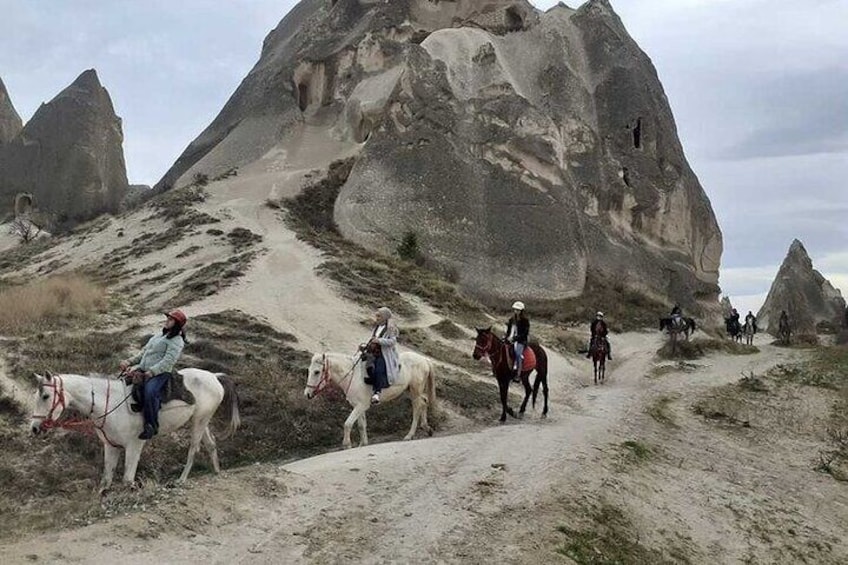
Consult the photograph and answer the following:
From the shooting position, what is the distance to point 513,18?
49.8m

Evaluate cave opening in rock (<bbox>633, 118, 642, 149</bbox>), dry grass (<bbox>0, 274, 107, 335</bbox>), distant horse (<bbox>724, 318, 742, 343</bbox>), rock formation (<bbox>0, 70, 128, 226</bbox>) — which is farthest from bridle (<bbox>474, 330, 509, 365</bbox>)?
rock formation (<bbox>0, 70, 128, 226</bbox>)

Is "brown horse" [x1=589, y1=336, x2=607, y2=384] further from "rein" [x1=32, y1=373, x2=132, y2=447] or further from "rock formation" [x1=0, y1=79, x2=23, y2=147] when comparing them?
"rock formation" [x1=0, y1=79, x2=23, y2=147]

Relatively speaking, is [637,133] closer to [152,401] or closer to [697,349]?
[697,349]

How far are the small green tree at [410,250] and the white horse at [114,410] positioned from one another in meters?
20.4

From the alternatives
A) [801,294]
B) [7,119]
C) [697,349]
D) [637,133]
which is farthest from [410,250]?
[7,119]

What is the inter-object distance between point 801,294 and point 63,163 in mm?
54275

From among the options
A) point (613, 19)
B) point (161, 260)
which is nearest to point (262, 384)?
point (161, 260)

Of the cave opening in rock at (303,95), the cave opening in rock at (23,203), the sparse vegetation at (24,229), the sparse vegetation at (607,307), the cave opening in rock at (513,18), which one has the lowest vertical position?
the sparse vegetation at (607,307)

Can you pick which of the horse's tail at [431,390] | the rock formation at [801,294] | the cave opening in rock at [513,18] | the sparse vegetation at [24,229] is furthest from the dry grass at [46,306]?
the rock formation at [801,294]

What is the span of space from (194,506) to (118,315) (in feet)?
40.9

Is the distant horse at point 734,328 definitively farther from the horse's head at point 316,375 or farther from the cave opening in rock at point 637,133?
the horse's head at point 316,375

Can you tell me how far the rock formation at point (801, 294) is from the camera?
62.2 meters

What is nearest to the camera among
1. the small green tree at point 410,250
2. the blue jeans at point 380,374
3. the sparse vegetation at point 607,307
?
the blue jeans at point 380,374

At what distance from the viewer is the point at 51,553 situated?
19.7 ft
